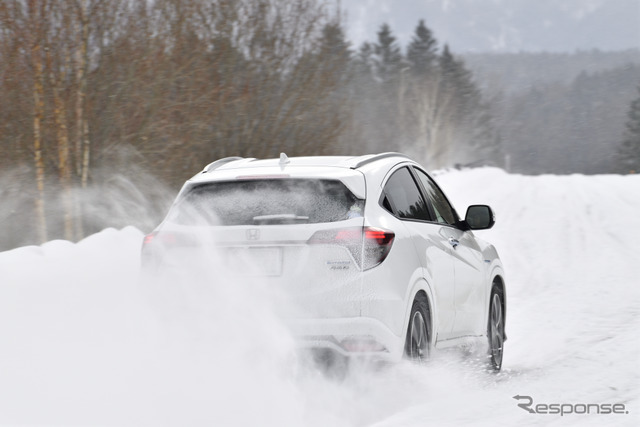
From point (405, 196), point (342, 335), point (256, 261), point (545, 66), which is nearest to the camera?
point (342, 335)

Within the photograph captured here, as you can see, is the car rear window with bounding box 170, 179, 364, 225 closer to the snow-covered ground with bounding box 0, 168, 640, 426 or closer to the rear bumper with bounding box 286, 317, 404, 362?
the snow-covered ground with bounding box 0, 168, 640, 426

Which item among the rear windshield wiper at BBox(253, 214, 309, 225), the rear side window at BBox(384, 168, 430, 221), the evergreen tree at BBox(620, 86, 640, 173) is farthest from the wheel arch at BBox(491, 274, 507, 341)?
the evergreen tree at BBox(620, 86, 640, 173)

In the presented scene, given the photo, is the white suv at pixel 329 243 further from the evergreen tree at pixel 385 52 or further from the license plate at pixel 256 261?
the evergreen tree at pixel 385 52

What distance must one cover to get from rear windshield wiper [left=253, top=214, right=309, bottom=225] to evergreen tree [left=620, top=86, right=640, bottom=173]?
9862 cm

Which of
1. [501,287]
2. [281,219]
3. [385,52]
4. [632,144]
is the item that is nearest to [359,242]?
[281,219]

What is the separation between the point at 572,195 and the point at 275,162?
24798 mm

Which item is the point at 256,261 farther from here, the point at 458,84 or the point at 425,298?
the point at 458,84

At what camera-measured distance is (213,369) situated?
5562 millimetres

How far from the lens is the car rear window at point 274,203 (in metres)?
5.60

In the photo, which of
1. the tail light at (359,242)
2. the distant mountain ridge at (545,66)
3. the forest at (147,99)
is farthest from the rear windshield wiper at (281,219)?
the distant mountain ridge at (545,66)

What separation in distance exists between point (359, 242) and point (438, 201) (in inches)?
83.8

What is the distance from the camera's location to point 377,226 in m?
5.59

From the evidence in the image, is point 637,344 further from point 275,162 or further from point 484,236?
point 484,236

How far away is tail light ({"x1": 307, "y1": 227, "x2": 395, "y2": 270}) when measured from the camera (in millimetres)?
5473
